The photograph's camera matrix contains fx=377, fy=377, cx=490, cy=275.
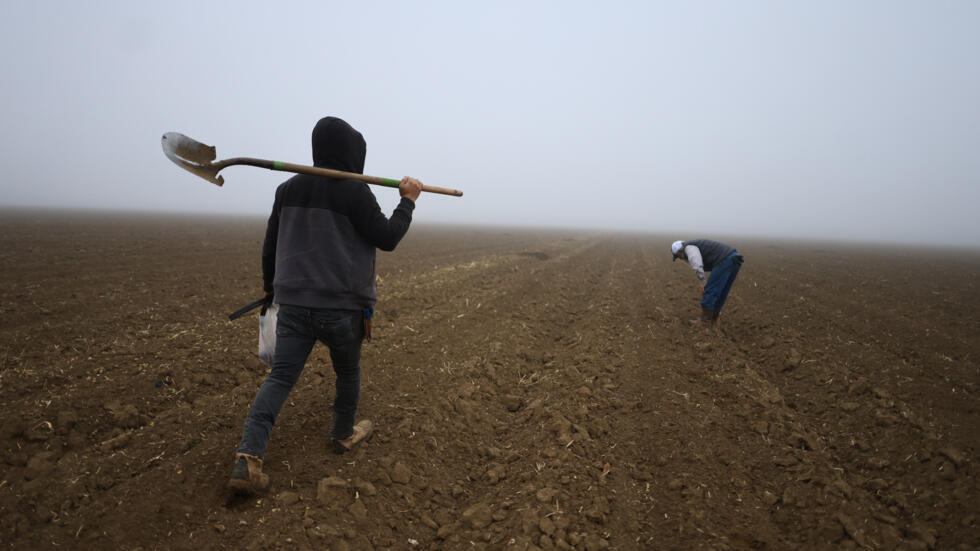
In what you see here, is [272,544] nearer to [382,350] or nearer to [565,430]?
[565,430]

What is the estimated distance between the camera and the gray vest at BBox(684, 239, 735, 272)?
743cm

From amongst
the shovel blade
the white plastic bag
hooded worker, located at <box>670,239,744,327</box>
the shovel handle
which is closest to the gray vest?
hooded worker, located at <box>670,239,744,327</box>

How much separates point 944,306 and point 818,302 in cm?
434

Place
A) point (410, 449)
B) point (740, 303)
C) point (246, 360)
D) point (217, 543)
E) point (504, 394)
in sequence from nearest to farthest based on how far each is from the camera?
point (217, 543) < point (410, 449) < point (504, 394) < point (246, 360) < point (740, 303)

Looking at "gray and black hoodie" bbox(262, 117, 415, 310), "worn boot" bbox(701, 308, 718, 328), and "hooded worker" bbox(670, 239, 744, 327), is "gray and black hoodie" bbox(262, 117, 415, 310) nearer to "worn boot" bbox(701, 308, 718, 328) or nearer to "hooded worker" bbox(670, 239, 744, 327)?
"hooded worker" bbox(670, 239, 744, 327)

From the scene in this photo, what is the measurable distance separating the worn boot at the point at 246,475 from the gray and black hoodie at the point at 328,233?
1070 mm

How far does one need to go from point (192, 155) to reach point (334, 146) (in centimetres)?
139

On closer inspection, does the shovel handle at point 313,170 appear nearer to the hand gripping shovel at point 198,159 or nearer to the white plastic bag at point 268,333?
the hand gripping shovel at point 198,159

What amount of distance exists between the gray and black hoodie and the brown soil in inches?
58.4

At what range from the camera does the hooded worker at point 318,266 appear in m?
2.50

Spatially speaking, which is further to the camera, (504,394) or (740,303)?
(740,303)

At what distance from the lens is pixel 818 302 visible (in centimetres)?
1116

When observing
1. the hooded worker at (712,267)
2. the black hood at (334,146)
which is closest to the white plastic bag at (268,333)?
the black hood at (334,146)

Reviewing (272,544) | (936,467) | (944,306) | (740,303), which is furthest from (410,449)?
(944,306)
